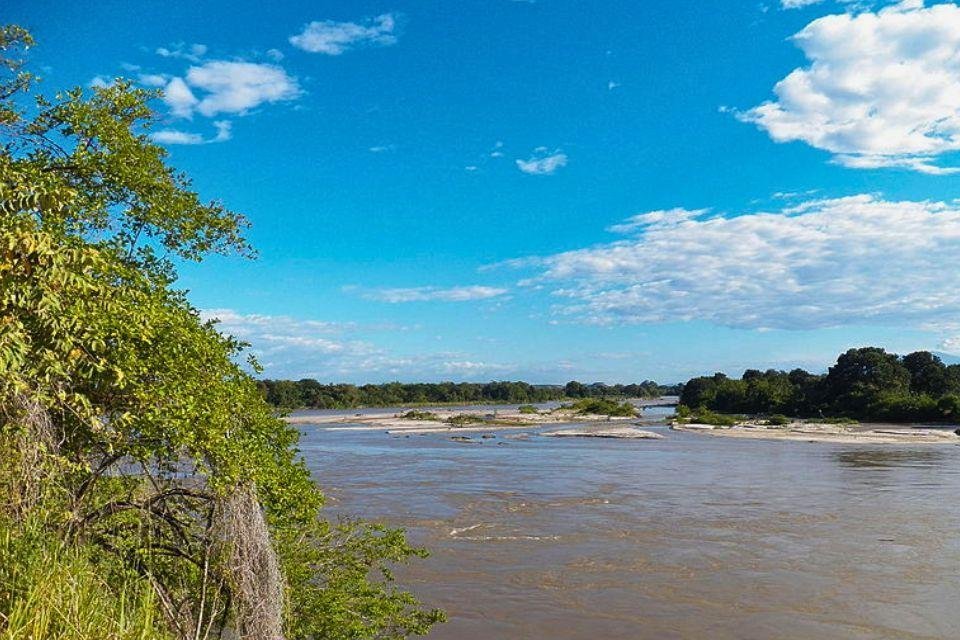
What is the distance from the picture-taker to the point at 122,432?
273 inches

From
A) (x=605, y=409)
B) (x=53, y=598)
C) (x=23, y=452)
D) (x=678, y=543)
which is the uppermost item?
(x=23, y=452)

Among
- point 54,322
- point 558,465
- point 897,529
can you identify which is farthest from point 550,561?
point 558,465

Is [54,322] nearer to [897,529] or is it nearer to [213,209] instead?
[213,209]

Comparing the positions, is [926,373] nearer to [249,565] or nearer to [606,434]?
[606,434]

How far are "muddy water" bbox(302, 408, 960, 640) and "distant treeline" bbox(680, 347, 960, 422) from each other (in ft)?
132

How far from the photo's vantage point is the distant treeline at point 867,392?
78625 millimetres

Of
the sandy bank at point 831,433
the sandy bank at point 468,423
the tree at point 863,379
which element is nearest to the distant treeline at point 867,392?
the tree at point 863,379

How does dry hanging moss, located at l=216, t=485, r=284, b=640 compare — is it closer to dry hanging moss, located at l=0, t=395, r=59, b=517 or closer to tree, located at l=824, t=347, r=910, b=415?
dry hanging moss, located at l=0, t=395, r=59, b=517

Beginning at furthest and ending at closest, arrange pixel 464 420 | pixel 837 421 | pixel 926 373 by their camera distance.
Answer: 1. pixel 926 373
2. pixel 464 420
3. pixel 837 421

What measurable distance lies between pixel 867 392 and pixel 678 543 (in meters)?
77.8

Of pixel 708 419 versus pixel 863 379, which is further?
pixel 863 379

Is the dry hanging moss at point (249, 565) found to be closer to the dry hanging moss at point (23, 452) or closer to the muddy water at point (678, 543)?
the dry hanging moss at point (23, 452)

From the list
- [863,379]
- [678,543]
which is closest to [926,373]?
[863,379]

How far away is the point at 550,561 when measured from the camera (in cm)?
2038
